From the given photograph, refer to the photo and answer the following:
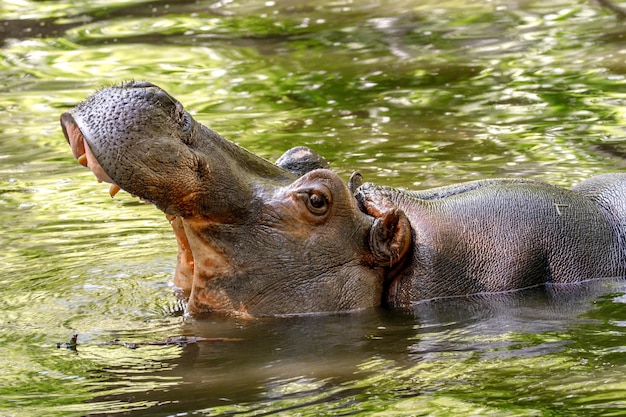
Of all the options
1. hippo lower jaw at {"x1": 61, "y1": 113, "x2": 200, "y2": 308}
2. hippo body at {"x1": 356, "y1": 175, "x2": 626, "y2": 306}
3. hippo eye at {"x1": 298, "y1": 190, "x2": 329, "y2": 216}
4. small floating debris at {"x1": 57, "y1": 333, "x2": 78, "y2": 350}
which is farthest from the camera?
hippo body at {"x1": 356, "y1": 175, "x2": 626, "y2": 306}

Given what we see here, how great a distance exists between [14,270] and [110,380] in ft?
7.48

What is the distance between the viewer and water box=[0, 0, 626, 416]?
497 centimetres

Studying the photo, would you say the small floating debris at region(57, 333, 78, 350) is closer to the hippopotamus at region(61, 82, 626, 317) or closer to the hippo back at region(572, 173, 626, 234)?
the hippopotamus at region(61, 82, 626, 317)

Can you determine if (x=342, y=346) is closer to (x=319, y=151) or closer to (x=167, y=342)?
(x=167, y=342)

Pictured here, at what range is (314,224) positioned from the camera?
5.88 m

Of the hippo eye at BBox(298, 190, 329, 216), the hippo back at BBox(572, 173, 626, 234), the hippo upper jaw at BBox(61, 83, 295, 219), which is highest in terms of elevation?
the hippo upper jaw at BBox(61, 83, 295, 219)

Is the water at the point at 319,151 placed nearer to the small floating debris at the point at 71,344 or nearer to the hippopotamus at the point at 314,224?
the small floating debris at the point at 71,344

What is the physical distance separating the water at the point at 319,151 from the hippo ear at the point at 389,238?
0.97 ft

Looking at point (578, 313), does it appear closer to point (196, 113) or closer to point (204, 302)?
point (204, 302)

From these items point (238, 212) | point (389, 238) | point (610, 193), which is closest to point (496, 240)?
point (389, 238)

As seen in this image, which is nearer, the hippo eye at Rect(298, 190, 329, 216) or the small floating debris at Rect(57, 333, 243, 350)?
the small floating debris at Rect(57, 333, 243, 350)

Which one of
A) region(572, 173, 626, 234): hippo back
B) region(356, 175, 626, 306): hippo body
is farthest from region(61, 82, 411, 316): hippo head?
region(572, 173, 626, 234): hippo back

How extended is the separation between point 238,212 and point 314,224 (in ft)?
1.24

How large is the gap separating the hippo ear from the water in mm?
295
